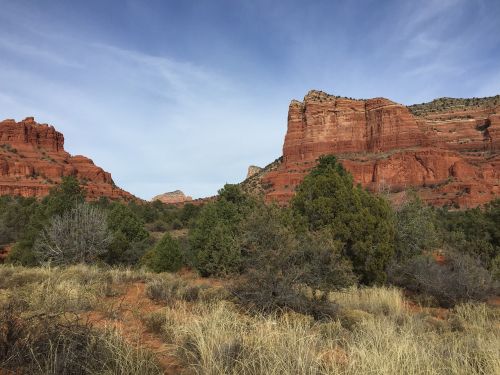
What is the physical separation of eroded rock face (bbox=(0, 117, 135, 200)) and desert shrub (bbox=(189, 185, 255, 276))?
68.5 m

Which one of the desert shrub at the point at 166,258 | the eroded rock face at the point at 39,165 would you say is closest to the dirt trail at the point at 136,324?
the desert shrub at the point at 166,258

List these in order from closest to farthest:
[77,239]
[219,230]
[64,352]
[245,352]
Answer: [64,352]
[245,352]
[219,230]
[77,239]

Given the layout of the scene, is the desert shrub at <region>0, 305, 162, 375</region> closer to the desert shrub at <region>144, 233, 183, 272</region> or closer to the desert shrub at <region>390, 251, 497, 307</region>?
the desert shrub at <region>390, 251, 497, 307</region>

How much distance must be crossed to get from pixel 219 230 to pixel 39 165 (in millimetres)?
88620

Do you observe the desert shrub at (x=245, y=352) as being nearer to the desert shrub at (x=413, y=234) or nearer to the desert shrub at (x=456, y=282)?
the desert shrub at (x=456, y=282)

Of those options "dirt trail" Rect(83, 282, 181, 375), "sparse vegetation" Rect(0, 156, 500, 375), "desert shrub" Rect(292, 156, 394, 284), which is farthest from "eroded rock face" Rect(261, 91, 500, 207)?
"dirt trail" Rect(83, 282, 181, 375)

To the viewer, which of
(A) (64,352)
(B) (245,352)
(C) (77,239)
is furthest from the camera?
(C) (77,239)

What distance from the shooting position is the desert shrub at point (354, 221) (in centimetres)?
1509

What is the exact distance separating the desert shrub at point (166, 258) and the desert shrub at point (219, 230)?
4.78ft

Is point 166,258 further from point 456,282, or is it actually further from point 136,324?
point 136,324

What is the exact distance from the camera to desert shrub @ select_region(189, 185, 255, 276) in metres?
19.0

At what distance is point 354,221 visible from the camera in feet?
50.0

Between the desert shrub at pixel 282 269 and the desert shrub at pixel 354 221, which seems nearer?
the desert shrub at pixel 282 269

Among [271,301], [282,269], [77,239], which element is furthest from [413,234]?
[77,239]
